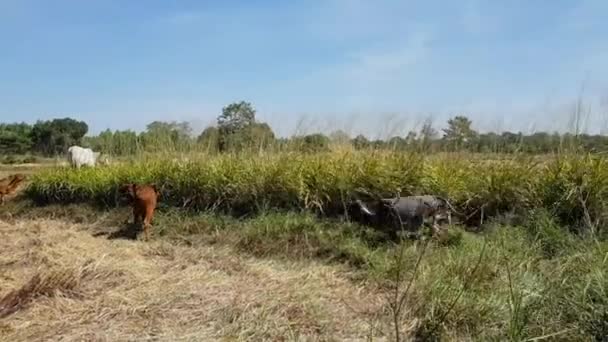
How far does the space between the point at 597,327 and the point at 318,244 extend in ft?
8.49

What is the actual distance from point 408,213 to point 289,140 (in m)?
2.86

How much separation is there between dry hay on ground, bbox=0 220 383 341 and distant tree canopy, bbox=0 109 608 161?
8.40 ft

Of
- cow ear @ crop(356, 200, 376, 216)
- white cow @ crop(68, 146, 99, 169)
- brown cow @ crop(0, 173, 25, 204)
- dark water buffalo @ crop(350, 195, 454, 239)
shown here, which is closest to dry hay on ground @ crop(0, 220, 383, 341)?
dark water buffalo @ crop(350, 195, 454, 239)

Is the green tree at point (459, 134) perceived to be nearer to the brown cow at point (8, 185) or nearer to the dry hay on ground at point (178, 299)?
the dry hay on ground at point (178, 299)

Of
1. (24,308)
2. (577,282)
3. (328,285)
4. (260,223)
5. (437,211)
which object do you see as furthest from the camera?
(260,223)

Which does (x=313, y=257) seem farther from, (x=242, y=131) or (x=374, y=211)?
(x=242, y=131)

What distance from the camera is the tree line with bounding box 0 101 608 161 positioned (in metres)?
5.84

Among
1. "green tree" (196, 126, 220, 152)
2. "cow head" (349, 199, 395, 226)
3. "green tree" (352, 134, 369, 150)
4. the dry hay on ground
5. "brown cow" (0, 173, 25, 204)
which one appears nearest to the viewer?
the dry hay on ground

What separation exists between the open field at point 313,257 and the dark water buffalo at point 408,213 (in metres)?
0.17

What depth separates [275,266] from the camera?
4.38 metres

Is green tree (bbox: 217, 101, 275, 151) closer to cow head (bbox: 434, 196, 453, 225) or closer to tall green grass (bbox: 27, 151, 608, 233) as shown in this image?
tall green grass (bbox: 27, 151, 608, 233)

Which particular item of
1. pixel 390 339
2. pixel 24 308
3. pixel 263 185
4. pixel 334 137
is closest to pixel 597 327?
pixel 390 339

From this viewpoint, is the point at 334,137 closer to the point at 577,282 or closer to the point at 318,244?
the point at 318,244

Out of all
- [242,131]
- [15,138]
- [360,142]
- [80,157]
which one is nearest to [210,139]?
[242,131]
